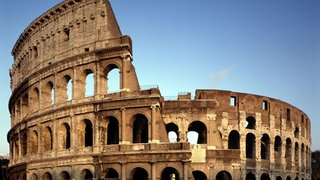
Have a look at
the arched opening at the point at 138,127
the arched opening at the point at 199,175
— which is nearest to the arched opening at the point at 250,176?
the arched opening at the point at 199,175

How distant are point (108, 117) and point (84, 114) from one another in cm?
163

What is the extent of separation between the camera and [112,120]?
27000 mm

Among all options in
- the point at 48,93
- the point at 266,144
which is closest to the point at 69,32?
the point at 48,93

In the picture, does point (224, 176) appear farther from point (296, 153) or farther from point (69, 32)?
point (69, 32)

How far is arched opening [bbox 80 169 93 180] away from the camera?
25442 millimetres

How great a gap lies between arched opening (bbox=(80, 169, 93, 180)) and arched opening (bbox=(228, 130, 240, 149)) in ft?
35.9

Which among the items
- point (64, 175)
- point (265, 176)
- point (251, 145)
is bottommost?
point (265, 176)

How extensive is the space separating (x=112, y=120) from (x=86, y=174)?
3.80 m

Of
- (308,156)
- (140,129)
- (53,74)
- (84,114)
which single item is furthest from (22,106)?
(308,156)

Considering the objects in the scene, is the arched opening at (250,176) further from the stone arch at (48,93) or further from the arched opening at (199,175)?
the stone arch at (48,93)

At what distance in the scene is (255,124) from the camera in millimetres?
30656

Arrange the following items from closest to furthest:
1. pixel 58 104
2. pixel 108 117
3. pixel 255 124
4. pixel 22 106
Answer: pixel 108 117 < pixel 58 104 < pixel 255 124 < pixel 22 106

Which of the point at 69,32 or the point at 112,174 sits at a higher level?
the point at 69,32

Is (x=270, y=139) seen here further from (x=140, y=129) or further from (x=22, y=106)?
(x=22, y=106)
